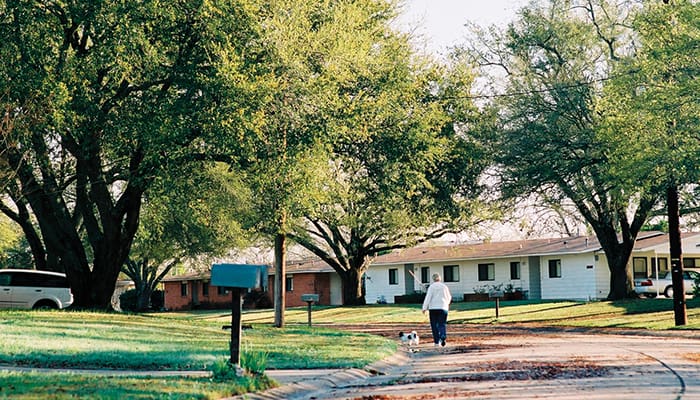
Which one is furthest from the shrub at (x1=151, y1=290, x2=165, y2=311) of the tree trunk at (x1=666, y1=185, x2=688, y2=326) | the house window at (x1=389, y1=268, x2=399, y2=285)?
the tree trunk at (x1=666, y1=185, x2=688, y2=326)

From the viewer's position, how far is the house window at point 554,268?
59.9m

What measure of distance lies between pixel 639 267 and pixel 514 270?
8219 millimetres

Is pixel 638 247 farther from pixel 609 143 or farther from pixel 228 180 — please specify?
pixel 228 180

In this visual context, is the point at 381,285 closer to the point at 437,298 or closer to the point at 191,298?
the point at 191,298

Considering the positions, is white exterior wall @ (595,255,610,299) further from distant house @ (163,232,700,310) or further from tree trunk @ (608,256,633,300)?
tree trunk @ (608,256,633,300)

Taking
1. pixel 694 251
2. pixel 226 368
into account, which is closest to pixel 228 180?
pixel 226 368

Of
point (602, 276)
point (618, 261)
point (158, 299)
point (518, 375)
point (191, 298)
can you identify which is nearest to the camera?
point (518, 375)

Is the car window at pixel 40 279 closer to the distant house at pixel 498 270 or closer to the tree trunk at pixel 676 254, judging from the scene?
the distant house at pixel 498 270

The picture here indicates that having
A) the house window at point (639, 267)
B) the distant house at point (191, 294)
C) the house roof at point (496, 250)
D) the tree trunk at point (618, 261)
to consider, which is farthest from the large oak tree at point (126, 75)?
the distant house at point (191, 294)

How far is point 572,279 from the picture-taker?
58.5 m

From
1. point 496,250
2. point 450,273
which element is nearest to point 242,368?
point 496,250

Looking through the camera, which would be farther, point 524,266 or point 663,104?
point 524,266

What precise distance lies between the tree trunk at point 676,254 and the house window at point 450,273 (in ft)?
108

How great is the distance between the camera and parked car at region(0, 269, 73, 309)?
119 feet
